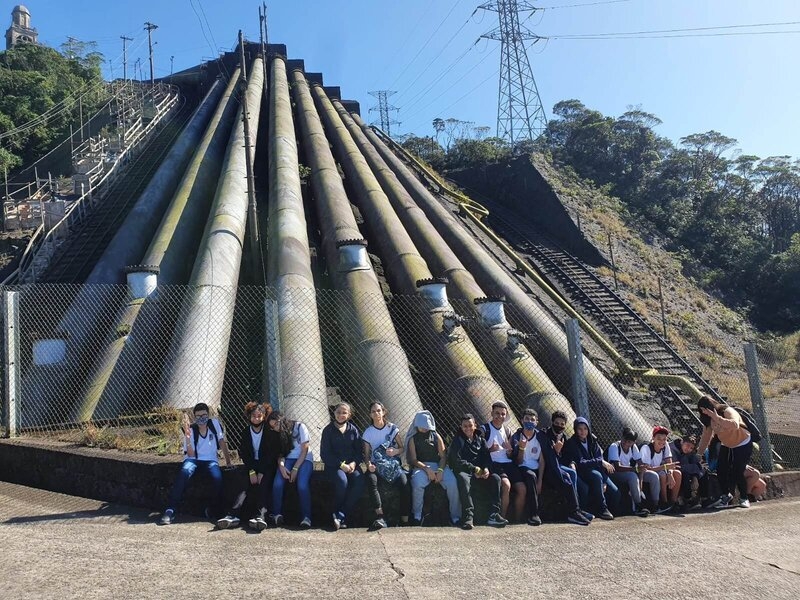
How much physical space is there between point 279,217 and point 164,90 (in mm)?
27206

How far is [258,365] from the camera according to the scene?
995cm

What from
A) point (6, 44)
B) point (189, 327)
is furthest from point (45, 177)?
point (6, 44)

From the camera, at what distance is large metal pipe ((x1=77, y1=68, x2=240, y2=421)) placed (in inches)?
324

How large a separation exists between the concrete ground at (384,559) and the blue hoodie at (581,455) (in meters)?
0.52

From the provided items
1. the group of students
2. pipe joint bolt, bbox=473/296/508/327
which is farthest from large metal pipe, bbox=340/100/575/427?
the group of students

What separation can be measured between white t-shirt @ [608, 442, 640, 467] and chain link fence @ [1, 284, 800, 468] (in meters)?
0.62

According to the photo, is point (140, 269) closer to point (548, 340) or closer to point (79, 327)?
point (79, 327)

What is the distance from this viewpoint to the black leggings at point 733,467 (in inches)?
239

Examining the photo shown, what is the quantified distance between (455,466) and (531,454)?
78 cm

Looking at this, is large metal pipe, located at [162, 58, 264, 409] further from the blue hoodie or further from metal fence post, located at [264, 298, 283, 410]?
the blue hoodie

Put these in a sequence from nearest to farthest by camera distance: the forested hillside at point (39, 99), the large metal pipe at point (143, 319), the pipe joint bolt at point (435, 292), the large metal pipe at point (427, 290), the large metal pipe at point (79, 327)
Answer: the large metal pipe at point (79, 327) < the large metal pipe at point (143, 319) < the large metal pipe at point (427, 290) < the pipe joint bolt at point (435, 292) < the forested hillside at point (39, 99)

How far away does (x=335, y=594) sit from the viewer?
3.71 meters

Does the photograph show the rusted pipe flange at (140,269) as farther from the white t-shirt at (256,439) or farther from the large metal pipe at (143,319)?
the white t-shirt at (256,439)

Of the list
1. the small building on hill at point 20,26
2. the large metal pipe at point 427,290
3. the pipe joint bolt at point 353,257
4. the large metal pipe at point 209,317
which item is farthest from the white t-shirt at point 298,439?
the small building on hill at point 20,26
